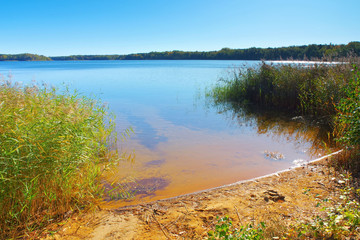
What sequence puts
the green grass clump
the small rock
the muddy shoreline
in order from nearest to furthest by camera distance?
the green grass clump → the muddy shoreline → the small rock

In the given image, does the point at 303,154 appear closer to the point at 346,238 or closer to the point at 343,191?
the point at 343,191

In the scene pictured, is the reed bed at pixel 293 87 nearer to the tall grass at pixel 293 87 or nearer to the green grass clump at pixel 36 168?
the tall grass at pixel 293 87

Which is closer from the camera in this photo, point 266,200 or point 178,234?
point 178,234

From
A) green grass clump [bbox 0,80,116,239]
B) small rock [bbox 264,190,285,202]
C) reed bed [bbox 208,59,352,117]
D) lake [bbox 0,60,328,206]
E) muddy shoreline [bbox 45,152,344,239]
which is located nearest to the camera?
green grass clump [bbox 0,80,116,239]

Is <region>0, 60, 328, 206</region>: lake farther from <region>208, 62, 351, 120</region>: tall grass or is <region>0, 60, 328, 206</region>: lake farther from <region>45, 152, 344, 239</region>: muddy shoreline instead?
<region>208, 62, 351, 120</region>: tall grass

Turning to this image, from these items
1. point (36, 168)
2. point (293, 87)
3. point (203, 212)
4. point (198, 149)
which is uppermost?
point (293, 87)

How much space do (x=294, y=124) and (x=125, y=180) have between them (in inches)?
273

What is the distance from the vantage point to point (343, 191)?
3.78 metres

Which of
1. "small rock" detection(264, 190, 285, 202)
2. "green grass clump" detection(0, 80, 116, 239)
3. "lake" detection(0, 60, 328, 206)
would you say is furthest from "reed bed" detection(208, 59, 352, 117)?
"green grass clump" detection(0, 80, 116, 239)

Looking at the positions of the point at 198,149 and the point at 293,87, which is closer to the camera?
the point at 198,149

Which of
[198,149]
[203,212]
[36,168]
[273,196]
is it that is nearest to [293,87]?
[198,149]

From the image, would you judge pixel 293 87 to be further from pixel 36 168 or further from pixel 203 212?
pixel 36 168

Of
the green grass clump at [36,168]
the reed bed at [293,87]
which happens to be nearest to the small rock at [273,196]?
the green grass clump at [36,168]

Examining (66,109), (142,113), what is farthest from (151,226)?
(142,113)
